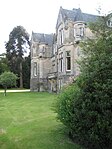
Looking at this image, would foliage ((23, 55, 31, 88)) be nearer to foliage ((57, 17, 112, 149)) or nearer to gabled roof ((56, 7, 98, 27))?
gabled roof ((56, 7, 98, 27))

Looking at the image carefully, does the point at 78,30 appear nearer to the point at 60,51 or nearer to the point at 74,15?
the point at 74,15

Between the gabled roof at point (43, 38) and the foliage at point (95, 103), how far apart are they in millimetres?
37735

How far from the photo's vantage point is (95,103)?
8477mm

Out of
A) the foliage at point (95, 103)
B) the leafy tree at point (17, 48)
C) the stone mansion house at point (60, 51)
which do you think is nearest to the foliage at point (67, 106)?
the foliage at point (95, 103)

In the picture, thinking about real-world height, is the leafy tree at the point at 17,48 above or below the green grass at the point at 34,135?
above

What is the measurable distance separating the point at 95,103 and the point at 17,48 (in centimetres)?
5772

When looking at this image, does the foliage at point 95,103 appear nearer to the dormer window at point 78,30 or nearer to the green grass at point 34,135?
the green grass at point 34,135

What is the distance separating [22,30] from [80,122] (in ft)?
189

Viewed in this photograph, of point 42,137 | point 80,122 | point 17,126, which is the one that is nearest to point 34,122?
point 17,126

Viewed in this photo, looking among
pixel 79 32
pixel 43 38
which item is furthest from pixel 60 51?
pixel 43 38

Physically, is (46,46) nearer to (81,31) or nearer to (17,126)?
(81,31)

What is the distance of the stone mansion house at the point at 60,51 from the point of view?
3431 cm

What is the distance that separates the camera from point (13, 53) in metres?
65.1

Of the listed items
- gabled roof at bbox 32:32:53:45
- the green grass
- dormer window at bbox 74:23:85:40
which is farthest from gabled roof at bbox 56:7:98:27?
the green grass
